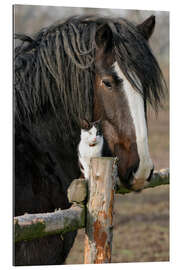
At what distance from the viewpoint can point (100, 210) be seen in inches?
73.9

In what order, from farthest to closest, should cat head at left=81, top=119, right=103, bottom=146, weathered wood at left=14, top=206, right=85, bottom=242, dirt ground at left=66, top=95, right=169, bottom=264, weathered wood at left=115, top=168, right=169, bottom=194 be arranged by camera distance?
1. dirt ground at left=66, top=95, right=169, bottom=264
2. weathered wood at left=115, top=168, right=169, bottom=194
3. cat head at left=81, top=119, right=103, bottom=146
4. weathered wood at left=14, top=206, right=85, bottom=242

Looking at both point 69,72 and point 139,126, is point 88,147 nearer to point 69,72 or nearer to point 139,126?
point 139,126

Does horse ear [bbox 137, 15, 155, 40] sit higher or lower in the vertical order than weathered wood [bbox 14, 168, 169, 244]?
higher

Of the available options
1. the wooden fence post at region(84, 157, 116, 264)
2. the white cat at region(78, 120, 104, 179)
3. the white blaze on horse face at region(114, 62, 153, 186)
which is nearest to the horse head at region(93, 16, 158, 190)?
the white blaze on horse face at region(114, 62, 153, 186)

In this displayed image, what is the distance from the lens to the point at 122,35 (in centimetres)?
223

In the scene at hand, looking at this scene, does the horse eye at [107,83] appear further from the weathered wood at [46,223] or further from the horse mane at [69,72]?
the weathered wood at [46,223]

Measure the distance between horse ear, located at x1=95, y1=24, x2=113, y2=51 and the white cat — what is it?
1.45ft

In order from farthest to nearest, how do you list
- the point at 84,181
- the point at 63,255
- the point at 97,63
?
the point at 63,255, the point at 97,63, the point at 84,181

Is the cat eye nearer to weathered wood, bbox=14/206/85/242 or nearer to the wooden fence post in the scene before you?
the wooden fence post

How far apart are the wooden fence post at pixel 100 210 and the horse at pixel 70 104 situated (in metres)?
0.25

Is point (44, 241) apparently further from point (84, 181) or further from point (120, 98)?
point (120, 98)

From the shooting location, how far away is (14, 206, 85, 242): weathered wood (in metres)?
1.71
